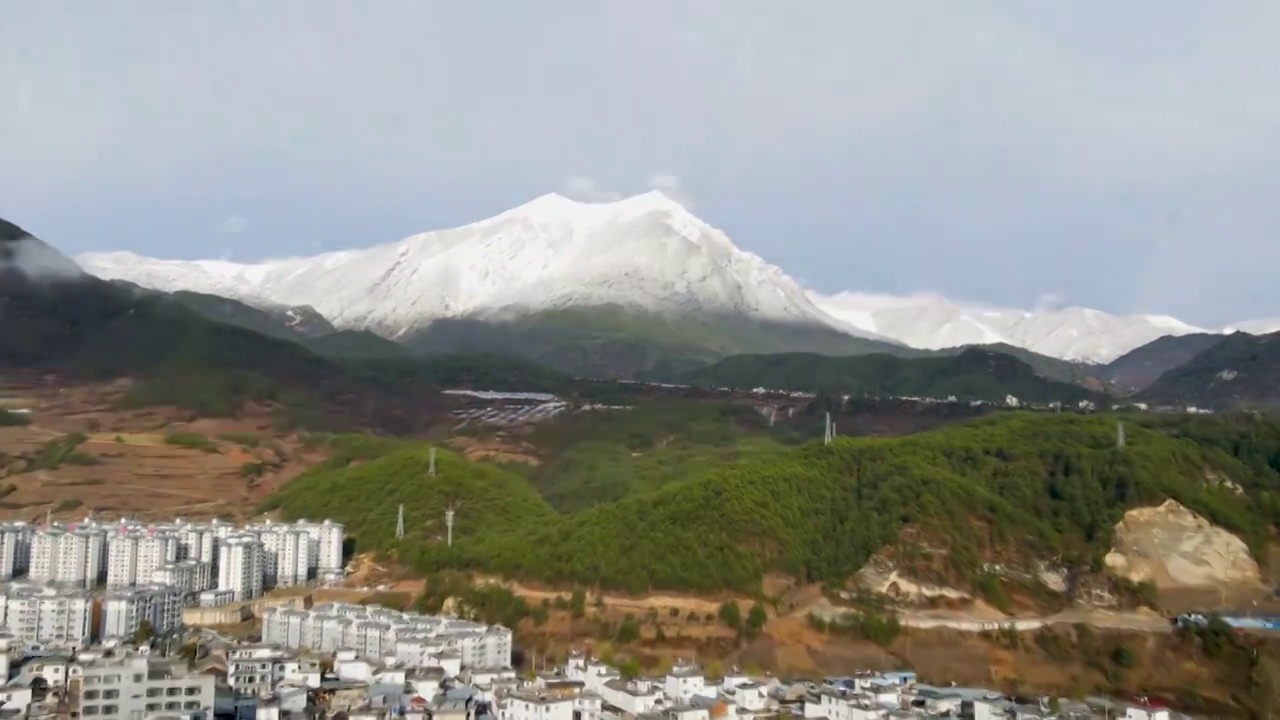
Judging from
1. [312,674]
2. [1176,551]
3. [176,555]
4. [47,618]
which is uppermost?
[1176,551]

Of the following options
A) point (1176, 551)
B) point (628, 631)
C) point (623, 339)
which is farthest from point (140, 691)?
point (623, 339)

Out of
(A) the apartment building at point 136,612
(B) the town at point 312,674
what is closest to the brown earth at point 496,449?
(B) the town at point 312,674

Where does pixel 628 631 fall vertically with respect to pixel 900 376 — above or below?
below

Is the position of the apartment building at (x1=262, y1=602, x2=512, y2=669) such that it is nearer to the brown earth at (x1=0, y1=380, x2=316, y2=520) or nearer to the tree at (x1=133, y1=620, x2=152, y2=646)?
the tree at (x1=133, y1=620, x2=152, y2=646)

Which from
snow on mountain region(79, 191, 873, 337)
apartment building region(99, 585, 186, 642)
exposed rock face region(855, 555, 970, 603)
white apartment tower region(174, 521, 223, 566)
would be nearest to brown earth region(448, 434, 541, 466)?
white apartment tower region(174, 521, 223, 566)

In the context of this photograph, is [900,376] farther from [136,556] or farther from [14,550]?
[14,550]

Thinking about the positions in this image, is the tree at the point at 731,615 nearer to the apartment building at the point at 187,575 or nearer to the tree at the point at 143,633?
the tree at the point at 143,633
